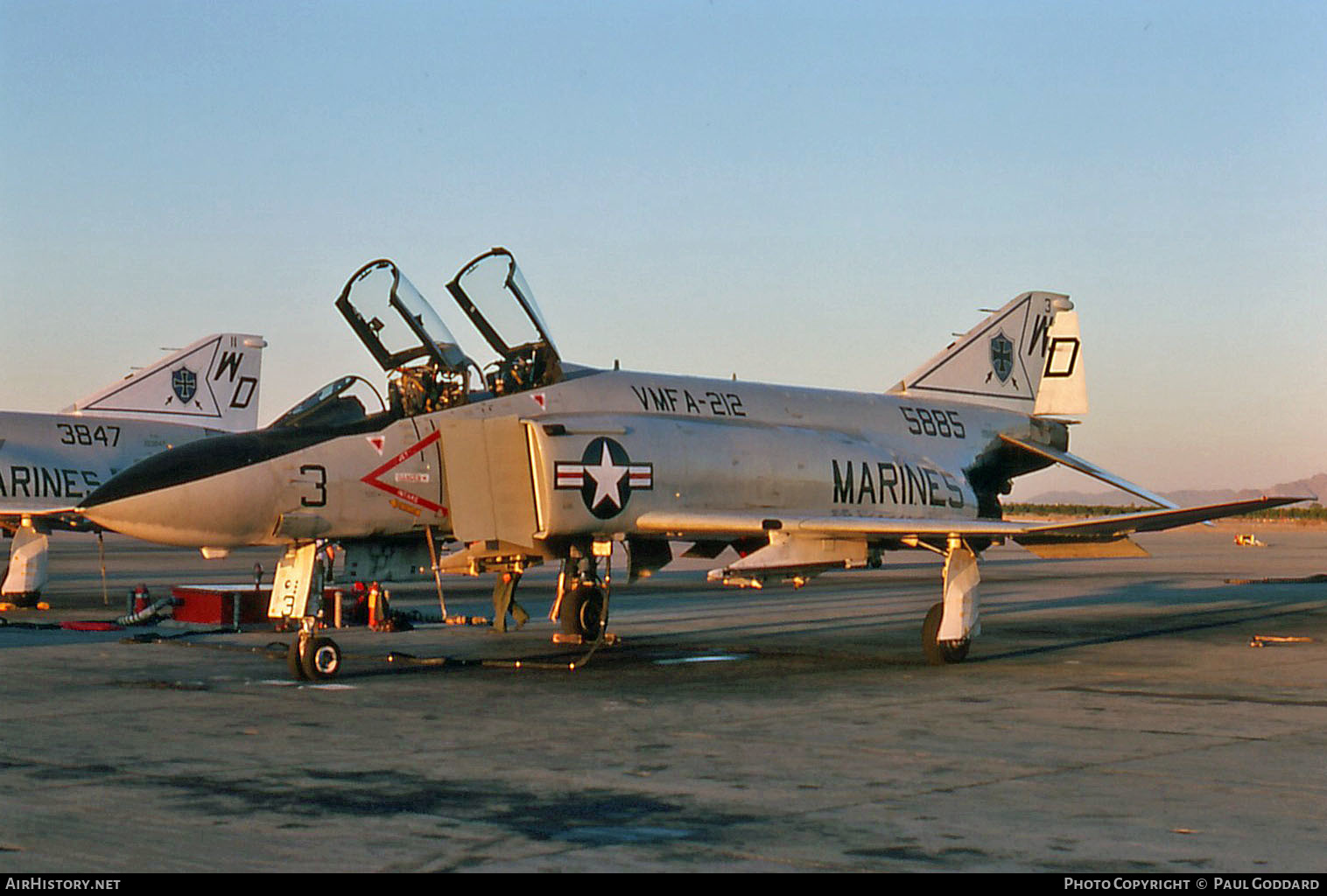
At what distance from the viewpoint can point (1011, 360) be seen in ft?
67.6

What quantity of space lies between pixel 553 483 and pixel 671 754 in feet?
16.9

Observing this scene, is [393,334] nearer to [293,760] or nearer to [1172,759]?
[293,760]

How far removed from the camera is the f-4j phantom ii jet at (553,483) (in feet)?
40.7

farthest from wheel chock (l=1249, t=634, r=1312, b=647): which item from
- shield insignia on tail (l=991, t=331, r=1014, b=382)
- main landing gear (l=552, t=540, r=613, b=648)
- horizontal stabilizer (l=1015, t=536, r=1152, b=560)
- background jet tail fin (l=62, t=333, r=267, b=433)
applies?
background jet tail fin (l=62, t=333, r=267, b=433)

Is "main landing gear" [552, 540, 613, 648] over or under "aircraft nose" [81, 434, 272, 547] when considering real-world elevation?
under

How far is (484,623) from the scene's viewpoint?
1861 cm

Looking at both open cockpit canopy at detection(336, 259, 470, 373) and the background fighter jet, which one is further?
the background fighter jet

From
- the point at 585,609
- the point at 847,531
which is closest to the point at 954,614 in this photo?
the point at 847,531

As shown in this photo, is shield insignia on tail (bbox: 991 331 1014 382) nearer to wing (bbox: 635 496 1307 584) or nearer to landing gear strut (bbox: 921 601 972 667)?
wing (bbox: 635 496 1307 584)

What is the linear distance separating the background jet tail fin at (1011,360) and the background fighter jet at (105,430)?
12419 millimetres

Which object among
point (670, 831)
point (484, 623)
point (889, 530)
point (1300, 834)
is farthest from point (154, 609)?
point (1300, 834)

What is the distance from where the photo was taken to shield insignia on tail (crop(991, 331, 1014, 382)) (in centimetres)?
2045

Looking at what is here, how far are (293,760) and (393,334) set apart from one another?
630 cm

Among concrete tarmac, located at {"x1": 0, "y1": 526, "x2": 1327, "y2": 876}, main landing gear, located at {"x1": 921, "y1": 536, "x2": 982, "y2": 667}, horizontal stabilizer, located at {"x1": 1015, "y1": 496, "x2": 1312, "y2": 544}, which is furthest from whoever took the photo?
main landing gear, located at {"x1": 921, "y1": 536, "x2": 982, "y2": 667}
